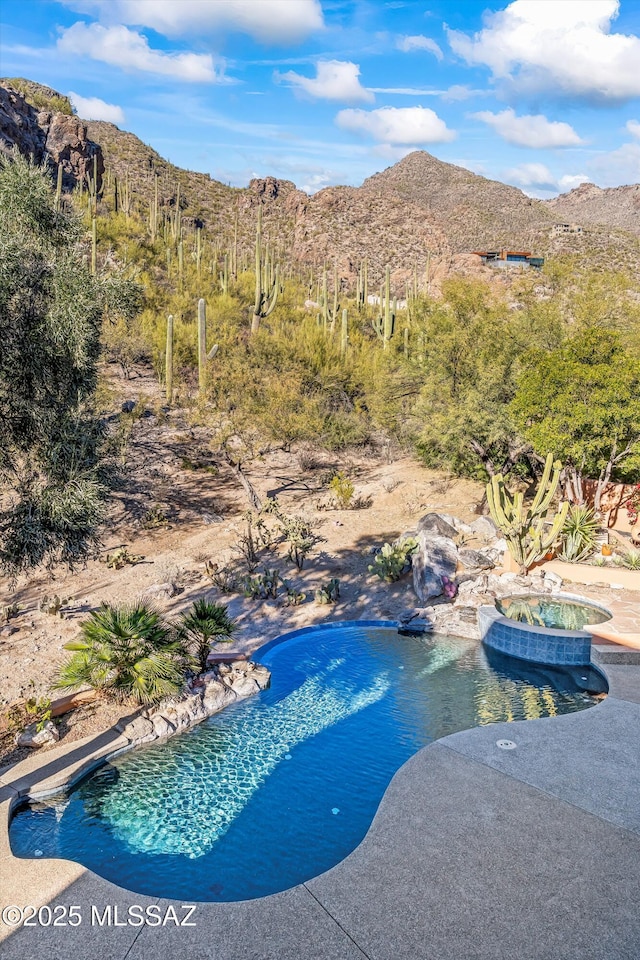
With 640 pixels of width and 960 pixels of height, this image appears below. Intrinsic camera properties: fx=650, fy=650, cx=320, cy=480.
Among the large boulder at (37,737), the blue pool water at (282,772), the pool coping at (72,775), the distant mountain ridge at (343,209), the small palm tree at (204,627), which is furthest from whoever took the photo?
the distant mountain ridge at (343,209)

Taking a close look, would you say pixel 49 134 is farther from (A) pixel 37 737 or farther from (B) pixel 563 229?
(A) pixel 37 737

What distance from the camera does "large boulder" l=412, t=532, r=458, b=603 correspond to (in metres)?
13.0

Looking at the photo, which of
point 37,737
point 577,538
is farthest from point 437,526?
point 37,737

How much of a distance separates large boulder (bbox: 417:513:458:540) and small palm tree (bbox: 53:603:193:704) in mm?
7987

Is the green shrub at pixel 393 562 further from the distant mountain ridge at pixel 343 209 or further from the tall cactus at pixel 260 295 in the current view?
the distant mountain ridge at pixel 343 209

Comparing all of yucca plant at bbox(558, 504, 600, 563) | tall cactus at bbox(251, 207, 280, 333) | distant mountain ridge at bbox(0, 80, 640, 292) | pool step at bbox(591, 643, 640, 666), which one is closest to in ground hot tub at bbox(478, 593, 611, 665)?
pool step at bbox(591, 643, 640, 666)

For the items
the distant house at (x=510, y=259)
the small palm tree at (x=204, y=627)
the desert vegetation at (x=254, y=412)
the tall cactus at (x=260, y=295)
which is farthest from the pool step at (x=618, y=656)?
the distant house at (x=510, y=259)

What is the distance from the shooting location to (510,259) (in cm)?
5128

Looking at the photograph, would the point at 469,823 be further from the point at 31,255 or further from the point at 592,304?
the point at 592,304

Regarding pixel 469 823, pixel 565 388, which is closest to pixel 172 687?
pixel 469 823

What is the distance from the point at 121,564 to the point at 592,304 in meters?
15.3

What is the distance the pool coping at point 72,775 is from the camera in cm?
502

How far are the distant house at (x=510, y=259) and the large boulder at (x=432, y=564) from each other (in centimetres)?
4075

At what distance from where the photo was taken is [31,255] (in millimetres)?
7395
